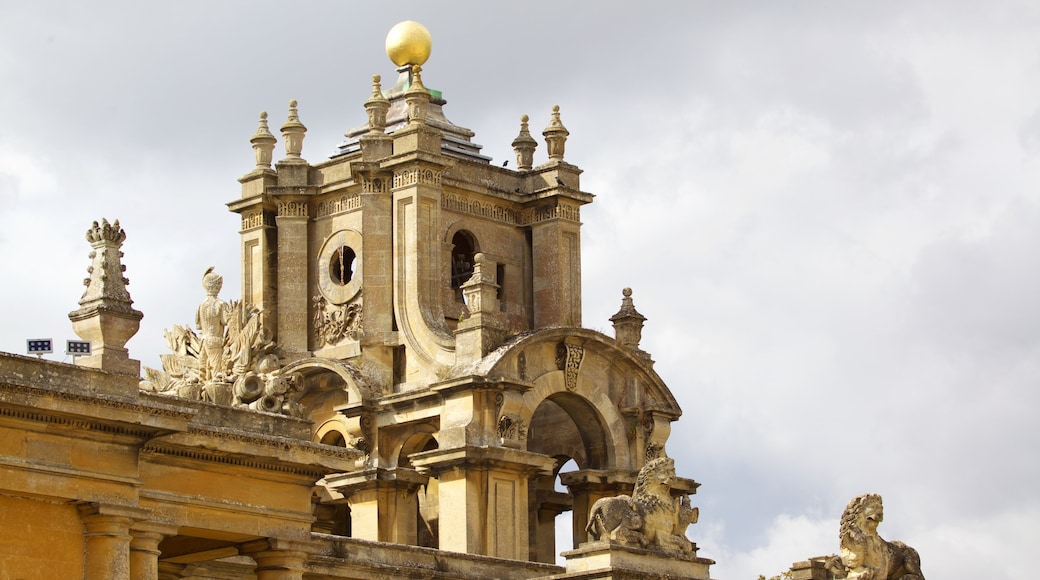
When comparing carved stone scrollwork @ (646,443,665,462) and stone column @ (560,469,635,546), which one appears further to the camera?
carved stone scrollwork @ (646,443,665,462)

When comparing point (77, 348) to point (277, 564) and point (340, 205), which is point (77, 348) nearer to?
point (277, 564)

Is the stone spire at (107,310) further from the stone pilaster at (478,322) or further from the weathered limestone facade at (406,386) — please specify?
the stone pilaster at (478,322)

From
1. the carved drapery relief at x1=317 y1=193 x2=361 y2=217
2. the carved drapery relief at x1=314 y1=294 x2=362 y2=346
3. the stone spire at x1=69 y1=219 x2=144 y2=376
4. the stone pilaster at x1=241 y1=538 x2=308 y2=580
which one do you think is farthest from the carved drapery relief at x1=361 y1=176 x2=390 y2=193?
the stone spire at x1=69 y1=219 x2=144 y2=376

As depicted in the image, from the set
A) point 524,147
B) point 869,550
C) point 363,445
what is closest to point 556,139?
point 524,147

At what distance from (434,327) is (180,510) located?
14.9 metres

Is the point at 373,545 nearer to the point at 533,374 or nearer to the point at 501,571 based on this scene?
the point at 501,571

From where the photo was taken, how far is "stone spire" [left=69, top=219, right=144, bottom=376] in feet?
128

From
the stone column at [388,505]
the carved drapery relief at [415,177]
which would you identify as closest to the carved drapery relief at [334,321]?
the carved drapery relief at [415,177]

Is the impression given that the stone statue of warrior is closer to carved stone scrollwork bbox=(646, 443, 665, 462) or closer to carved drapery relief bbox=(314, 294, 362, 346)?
carved drapery relief bbox=(314, 294, 362, 346)

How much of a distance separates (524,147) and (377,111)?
411cm

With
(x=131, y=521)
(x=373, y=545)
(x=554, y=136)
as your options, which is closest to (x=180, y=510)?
(x=131, y=521)

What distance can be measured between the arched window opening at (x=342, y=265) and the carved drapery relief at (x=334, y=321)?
0.54m

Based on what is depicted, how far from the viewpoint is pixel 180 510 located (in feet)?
132

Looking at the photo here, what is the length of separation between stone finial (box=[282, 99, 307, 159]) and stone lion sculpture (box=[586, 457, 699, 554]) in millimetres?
16428
